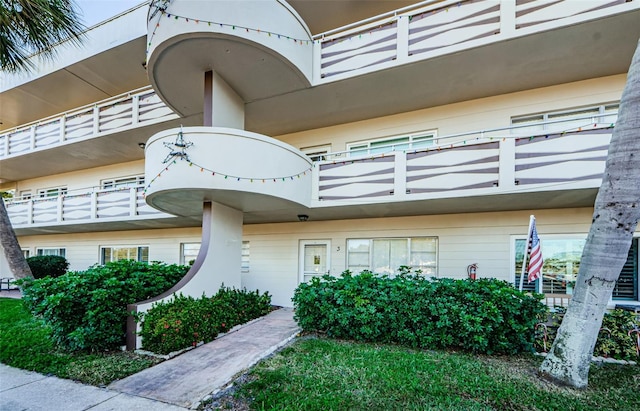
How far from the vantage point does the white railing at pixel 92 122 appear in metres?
10.8

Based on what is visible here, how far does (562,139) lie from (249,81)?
755cm

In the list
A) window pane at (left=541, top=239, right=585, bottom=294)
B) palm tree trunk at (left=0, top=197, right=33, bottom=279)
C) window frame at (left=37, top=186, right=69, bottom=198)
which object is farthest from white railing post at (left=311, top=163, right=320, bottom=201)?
window frame at (left=37, top=186, right=69, bottom=198)

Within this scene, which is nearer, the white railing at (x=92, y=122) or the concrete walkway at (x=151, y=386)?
the concrete walkway at (x=151, y=386)

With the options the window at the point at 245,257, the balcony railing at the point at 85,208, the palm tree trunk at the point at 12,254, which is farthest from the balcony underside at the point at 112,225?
the palm tree trunk at the point at 12,254

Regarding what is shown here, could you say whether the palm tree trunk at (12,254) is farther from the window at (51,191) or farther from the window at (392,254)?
the window at (392,254)

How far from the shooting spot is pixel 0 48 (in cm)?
762

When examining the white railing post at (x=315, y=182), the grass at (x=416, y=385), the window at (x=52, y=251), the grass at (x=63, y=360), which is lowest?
the grass at (x=63, y=360)

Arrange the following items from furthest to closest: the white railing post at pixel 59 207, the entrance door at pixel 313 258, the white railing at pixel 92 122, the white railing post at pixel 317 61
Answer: the white railing post at pixel 59 207
the white railing at pixel 92 122
the entrance door at pixel 313 258
the white railing post at pixel 317 61

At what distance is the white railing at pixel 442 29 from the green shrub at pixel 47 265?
1534cm

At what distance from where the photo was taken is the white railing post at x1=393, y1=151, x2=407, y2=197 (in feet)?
25.4

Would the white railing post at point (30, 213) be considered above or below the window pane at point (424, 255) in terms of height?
above

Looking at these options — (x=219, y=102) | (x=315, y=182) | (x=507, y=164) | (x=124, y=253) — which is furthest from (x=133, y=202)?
(x=507, y=164)

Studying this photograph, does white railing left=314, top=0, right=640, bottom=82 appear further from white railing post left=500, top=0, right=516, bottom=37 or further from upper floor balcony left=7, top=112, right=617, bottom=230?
upper floor balcony left=7, top=112, right=617, bottom=230

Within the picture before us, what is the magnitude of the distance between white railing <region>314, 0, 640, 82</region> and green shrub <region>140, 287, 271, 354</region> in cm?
638
